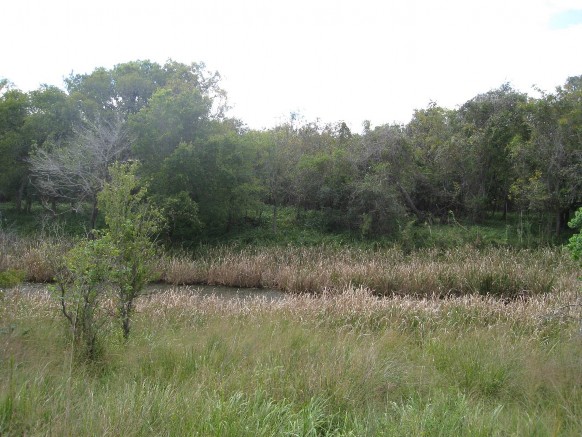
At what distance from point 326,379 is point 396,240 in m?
17.6

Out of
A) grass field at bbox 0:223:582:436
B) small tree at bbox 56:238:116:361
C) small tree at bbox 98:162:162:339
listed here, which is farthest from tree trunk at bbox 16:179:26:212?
small tree at bbox 56:238:116:361

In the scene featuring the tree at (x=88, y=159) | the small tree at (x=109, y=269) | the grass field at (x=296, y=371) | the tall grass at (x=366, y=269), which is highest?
the tree at (x=88, y=159)

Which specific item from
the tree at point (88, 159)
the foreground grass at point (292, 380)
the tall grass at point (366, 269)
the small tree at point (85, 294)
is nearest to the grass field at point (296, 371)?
the foreground grass at point (292, 380)

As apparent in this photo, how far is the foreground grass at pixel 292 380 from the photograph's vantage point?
355cm

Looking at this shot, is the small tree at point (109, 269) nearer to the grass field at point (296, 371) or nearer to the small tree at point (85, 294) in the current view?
the small tree at point (85, 294)

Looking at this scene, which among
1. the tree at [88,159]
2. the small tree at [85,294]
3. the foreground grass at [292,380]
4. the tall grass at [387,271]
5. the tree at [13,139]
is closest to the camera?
the foreground grass at [292,380]

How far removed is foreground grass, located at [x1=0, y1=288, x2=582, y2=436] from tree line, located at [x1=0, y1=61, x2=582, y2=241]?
12812 mm

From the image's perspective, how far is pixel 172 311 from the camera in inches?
361

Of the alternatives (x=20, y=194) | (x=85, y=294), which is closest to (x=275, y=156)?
(x=20, y=194)

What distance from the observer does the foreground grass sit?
3.55 metres

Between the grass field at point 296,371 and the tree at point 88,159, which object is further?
the tree at point 88,159

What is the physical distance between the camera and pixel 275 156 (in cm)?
2452

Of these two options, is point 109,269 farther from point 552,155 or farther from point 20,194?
point 20,194

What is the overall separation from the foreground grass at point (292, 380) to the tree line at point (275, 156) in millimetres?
12812
